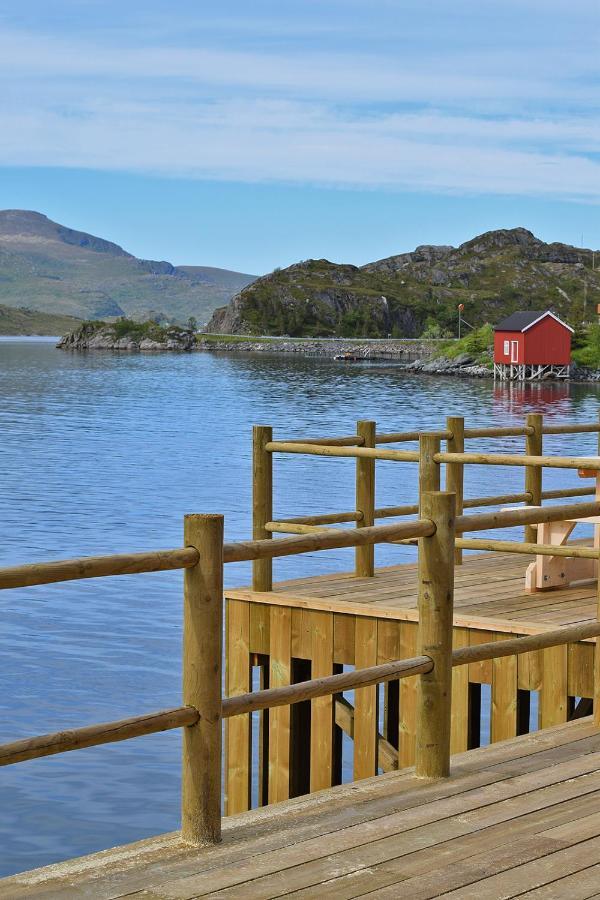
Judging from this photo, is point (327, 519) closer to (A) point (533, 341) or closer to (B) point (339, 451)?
(B) point (339, 451)

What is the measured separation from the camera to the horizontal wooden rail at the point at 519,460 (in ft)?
31.7

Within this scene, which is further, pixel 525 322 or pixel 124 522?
pixel 525 322

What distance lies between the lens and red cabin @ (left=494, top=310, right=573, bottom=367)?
13075 cm

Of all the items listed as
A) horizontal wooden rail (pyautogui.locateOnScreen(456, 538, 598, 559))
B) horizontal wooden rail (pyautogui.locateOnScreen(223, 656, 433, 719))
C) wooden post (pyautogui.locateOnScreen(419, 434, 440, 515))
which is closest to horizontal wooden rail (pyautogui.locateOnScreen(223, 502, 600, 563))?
horizontal wooden rail (pyautogui.locateOnScreen(223, 656, 433, 719))

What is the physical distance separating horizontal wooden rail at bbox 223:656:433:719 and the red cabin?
12510 cm

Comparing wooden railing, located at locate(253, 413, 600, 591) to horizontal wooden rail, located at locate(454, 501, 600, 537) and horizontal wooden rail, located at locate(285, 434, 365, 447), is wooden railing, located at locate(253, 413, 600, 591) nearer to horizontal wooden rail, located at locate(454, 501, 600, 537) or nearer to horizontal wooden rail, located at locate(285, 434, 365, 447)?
horizontal wooden rail, located at locate(285, 434, 365, 447)

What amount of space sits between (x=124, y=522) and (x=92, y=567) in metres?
31.1

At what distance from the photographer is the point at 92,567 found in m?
5.27

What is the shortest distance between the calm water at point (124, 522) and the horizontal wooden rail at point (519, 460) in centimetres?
543

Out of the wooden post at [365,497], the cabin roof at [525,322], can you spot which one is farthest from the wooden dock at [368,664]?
the cabin roof at [525,322]

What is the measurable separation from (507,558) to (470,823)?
7955 mm

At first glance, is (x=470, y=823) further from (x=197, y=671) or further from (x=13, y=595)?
(x=13, y=595)

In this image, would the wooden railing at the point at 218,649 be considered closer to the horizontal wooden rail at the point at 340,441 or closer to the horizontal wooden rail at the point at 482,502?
the horizontal wooden rail at the point at 340,441

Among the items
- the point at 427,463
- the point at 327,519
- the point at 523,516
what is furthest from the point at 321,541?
the point at 327,519
